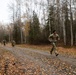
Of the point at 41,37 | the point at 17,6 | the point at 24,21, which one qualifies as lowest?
the point at 41,37

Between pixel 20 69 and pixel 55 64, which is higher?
pixel 55 64

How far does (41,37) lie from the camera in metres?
53.0

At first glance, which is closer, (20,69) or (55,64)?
(20,69)

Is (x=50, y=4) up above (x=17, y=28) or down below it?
above

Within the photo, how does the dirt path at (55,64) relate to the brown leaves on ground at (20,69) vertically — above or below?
above

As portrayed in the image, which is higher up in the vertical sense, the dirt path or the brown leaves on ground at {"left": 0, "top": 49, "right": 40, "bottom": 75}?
the dirt path

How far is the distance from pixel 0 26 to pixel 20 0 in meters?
88.3

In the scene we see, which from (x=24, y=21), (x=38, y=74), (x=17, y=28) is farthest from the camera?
(x=24, y=21)

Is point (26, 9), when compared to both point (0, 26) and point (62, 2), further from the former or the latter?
point (0, 26)

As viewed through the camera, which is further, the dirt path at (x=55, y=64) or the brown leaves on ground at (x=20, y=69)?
the brown leaves on ground at (x=20, y=69)

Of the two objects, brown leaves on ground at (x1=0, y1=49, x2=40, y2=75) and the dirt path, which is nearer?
the dirt path

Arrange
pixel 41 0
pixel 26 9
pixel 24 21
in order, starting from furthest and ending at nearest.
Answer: pixel 24 21 < pixel 26 9 < pixel 41 0

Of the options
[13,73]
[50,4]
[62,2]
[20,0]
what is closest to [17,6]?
[20,0]

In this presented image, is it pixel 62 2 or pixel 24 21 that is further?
pixel 24 21
